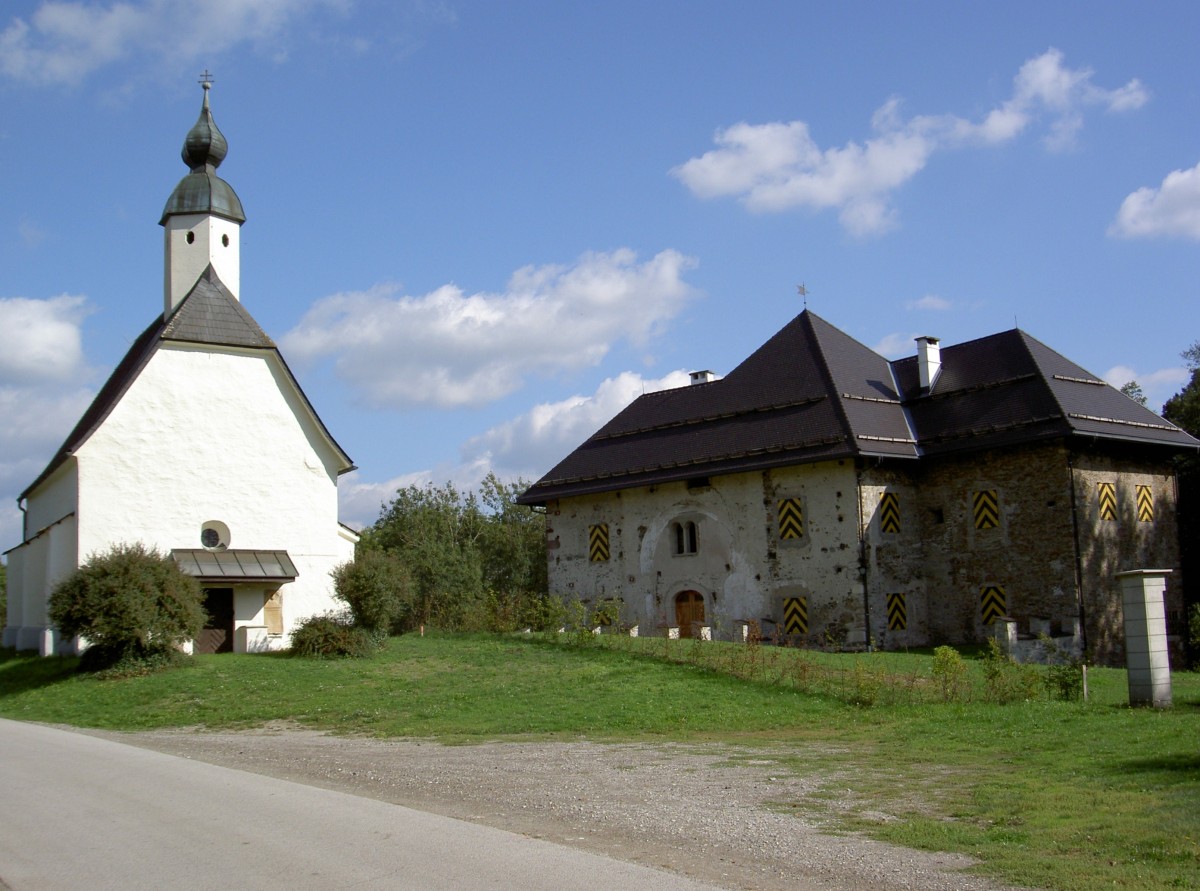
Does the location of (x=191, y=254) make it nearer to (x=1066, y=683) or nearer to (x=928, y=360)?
(x=928, y=360)

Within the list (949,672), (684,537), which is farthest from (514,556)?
(949,672)

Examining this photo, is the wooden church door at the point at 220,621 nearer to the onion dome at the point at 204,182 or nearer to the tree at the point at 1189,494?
the onion dome at the point at 204,182

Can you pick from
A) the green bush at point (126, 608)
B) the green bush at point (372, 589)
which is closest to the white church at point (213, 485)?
the green bush at point (372, 589)

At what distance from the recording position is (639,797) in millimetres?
11039

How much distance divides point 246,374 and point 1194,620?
82.8ft

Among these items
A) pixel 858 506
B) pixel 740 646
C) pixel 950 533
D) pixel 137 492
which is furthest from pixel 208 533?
pixel 950 533

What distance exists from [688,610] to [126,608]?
17.5 meters

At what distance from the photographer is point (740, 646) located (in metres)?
24.2

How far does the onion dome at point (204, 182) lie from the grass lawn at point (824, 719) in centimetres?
1459

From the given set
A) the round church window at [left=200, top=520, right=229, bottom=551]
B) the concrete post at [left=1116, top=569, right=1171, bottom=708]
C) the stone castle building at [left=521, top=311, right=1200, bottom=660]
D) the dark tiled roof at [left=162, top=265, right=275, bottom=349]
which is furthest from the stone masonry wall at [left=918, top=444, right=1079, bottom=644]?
the dark tiled roof at [left=162, top=265, right=275, bottom=349]

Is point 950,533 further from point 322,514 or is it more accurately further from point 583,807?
point 583,807

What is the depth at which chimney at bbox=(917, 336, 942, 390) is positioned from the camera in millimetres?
36062

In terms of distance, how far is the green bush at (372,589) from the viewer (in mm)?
26734

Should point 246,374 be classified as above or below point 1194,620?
above
